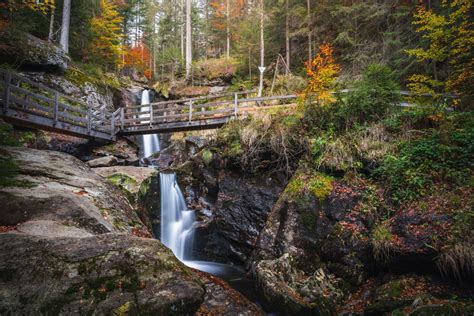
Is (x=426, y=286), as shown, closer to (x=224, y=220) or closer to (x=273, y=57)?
(x=224, y=220)

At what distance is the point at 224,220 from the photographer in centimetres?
916

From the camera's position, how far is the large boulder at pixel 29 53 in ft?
42.3

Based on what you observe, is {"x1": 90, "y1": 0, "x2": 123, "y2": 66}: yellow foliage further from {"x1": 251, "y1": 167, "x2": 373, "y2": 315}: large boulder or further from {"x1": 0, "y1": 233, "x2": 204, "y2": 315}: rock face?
{"x1": 0, "y1": 233, "x2": 204, "y2": 315}: rock face

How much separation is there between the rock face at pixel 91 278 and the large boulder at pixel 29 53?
13.9 meters

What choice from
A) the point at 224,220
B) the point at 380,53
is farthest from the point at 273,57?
the point at 224,220

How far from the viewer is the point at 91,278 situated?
311 centimetres

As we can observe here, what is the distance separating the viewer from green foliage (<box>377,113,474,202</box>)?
19.7 ft

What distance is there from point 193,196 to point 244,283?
4.50 m

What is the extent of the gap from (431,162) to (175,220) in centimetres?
840

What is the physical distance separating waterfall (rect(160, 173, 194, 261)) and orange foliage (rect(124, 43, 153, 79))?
26910mm

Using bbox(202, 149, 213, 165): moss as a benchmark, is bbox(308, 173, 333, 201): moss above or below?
below

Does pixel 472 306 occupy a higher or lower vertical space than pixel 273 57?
lower

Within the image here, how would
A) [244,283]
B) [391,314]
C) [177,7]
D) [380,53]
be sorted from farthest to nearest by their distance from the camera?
1. [177,7]
2. [380,53]
3. [244,283]
4. [391,314]

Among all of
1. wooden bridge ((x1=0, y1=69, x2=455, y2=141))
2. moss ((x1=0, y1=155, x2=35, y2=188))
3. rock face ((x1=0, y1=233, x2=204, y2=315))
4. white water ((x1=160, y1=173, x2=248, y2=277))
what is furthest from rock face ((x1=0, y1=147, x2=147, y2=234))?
wooden bridge ((x1=0, y1=69, x2=455, y2=141))
